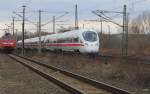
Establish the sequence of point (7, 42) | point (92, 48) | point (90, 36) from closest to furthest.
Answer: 1. point (92, 48)
2. point (90, 36)
3. point (7, 42)

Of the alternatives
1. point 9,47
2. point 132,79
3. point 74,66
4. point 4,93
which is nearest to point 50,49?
point 9,47

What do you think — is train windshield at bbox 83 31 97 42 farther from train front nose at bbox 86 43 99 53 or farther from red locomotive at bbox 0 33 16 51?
red locomotive at bbox 0 33 16 51

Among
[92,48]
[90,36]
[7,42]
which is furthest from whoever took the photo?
[7,42]

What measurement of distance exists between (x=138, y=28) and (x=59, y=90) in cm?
9472

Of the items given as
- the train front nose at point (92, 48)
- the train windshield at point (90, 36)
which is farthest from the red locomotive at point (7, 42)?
the train front nose at point (92, 48)

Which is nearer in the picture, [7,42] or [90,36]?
[90,36]

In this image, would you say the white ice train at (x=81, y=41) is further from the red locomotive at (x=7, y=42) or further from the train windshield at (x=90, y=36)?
the red locomotive at (x=7, y=42)

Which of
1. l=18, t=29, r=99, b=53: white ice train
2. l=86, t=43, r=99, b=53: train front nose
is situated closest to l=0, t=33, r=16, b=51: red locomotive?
l=18, t=29, r=99, b=53: white ice train

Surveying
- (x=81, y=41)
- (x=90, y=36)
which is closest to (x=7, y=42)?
(x=90, y=36)

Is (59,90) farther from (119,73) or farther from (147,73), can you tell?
(119,73)

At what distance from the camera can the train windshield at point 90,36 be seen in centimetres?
4387

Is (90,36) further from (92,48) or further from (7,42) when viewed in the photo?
(7,42)

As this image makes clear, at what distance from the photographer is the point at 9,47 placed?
71625 mm

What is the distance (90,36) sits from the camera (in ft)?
145
